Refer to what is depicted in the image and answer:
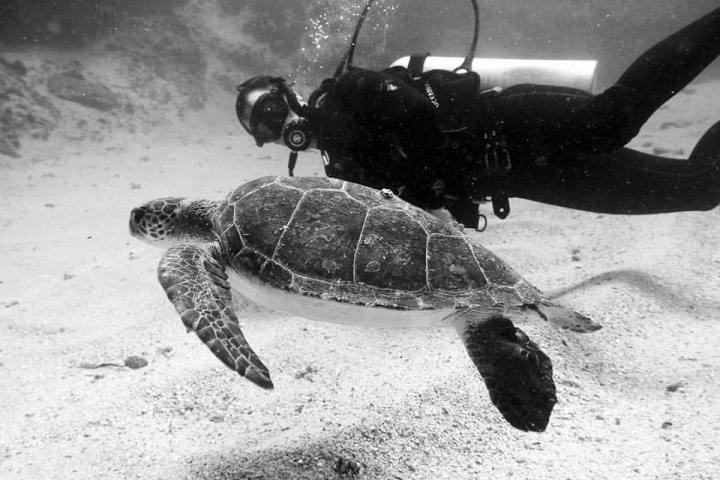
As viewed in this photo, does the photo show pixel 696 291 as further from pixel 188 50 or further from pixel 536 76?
pixel 188 50

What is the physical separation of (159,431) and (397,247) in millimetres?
1929

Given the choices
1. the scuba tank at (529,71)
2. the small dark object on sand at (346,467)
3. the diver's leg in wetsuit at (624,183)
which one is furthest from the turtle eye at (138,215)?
the diver's leg in wetsuit at (624,183)

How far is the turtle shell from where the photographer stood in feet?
8.46

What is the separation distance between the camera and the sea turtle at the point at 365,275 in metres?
2.41

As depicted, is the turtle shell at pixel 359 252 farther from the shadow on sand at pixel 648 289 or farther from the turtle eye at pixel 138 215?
the shadow on sand at pixel 648 289

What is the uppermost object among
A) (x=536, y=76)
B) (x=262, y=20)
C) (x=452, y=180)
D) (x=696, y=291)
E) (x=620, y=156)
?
(x=262, y=20)

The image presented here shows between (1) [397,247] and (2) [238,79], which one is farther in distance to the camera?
(2) [238,79]

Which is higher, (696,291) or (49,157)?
(696,291)

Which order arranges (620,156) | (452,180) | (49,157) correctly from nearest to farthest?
1. (452,180)
2. (620,156)
3. (49,157)

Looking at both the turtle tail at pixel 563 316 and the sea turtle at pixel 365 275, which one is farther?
the turtle tail at pixel 563 316

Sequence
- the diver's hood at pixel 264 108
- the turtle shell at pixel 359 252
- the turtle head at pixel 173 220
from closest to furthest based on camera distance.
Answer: the turtle shell at pixel 359 252, the turtle head at pixel 173 220, the diver's hood at pixel 264 108

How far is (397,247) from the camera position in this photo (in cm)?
269

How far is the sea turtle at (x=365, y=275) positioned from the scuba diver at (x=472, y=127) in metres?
0.76

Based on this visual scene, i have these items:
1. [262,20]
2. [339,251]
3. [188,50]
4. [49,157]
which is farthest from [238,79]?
[339,251]
